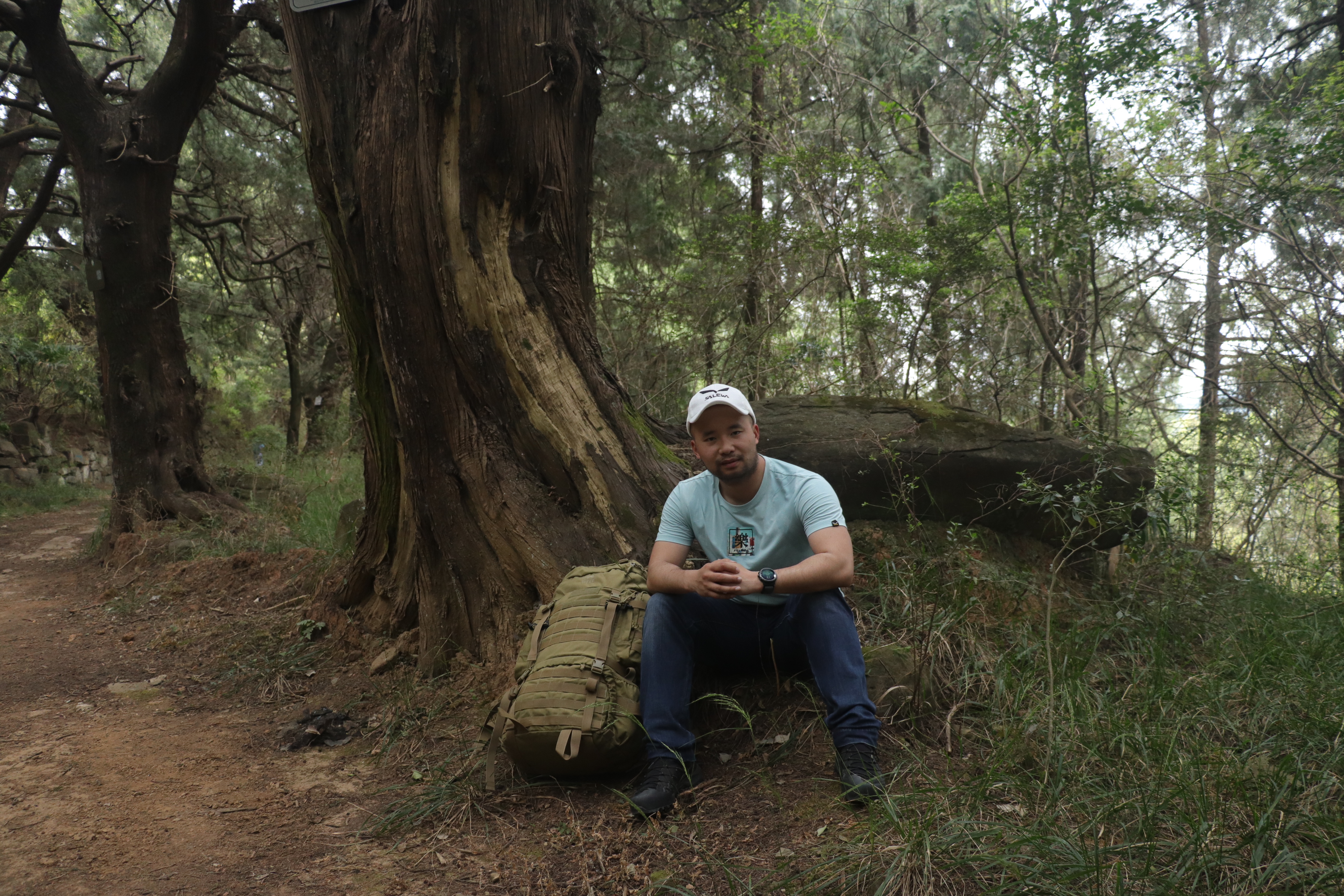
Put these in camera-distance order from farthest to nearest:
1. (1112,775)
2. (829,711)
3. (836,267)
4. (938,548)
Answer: (836,267), (938,548), (829,711), (1112,775)

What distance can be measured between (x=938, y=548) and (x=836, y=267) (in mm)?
6573

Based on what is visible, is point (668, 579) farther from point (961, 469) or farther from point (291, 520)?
point (291, 520)

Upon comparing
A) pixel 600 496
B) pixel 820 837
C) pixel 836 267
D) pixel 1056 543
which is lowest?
pixel 820 837

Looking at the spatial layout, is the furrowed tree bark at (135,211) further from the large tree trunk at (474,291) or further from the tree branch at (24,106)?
the large tree trunk at (474,291)

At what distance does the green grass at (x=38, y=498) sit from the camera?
39.5 ft

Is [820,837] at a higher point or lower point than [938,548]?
lower

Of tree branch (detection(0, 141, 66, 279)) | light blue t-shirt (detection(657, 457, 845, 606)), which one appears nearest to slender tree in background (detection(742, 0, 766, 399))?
light blue t-shirt (detection(657, 457, 845, 606))

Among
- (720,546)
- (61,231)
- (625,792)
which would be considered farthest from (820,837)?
(61,231)

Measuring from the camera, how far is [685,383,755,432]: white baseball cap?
2768 mm

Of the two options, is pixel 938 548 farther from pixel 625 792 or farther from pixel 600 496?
pixel 625 792

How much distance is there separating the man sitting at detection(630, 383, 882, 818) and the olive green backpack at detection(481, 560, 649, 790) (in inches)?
3.8

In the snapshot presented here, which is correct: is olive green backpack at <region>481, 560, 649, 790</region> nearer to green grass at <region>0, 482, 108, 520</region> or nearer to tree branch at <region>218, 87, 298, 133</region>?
tree branch at <region>218, 87, 298, 133</region>

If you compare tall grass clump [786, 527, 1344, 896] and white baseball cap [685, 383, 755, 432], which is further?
white baseball cap [685, 383, 755, 432]

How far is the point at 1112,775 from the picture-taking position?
2.19 meters
